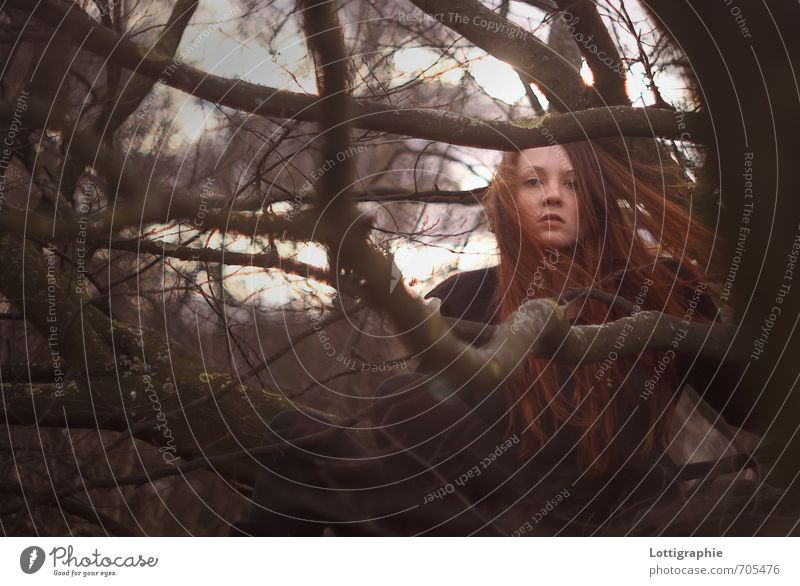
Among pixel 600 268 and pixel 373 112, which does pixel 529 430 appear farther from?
pixel 373 112

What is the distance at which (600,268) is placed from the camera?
2936 mm

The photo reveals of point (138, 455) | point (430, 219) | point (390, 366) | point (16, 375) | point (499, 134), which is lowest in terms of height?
point (138, 455)

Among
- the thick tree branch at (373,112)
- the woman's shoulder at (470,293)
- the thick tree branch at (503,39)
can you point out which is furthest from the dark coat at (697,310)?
the thick tree branch at (503,39)

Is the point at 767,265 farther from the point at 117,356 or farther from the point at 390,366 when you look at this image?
the point at 117,356

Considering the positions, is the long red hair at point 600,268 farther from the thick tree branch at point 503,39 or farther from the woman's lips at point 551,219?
the thick tree branch at point 503,39

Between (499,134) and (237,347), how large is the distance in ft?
4.11

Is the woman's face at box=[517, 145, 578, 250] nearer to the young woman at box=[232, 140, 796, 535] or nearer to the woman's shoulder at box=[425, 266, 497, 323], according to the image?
the young woman at box=[232, 140, 796, 535]

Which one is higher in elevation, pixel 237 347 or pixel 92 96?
pixel 92 96

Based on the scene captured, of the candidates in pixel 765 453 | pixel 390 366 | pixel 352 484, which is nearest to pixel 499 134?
pixel 390 366

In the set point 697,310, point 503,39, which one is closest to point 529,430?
point 697,310

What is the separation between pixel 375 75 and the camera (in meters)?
2.91
